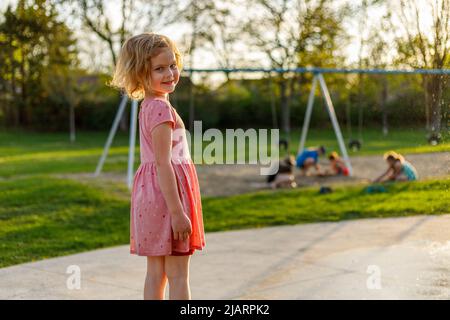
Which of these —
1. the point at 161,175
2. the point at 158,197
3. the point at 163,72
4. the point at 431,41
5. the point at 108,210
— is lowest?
the point at 108,210

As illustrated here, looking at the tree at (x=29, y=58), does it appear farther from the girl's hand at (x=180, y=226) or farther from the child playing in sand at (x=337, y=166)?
the girl's hand at (x=180, y=226)

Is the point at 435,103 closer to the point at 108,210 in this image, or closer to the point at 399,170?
the point at 108,210

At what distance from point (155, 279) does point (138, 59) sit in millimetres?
979

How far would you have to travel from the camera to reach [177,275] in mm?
3250

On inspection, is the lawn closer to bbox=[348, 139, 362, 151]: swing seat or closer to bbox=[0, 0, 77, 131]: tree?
bbox=[348, 139, 362, 151]: swing seat

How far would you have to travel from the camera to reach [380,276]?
4.98 meters

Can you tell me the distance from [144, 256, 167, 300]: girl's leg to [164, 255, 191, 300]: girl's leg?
51mm

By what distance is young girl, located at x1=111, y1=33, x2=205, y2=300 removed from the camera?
3.11 m

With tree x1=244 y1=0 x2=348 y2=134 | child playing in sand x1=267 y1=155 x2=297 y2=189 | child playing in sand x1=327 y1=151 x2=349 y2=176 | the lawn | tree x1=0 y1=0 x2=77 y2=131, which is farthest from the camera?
tree x1=0 y1=0 x2=77 y2=131

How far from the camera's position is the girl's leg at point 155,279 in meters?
3.29

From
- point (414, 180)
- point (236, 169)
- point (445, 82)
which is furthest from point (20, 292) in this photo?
point (236, 169)

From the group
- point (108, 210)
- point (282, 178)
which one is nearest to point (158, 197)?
point (108, 210)

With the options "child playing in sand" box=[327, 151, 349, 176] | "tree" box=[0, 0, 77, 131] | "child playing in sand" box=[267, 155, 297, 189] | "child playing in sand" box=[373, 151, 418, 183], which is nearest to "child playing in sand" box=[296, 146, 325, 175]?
"child playing in sand" box=[327, 151, 349, 176]

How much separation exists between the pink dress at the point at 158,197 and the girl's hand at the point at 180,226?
0.04 metres
